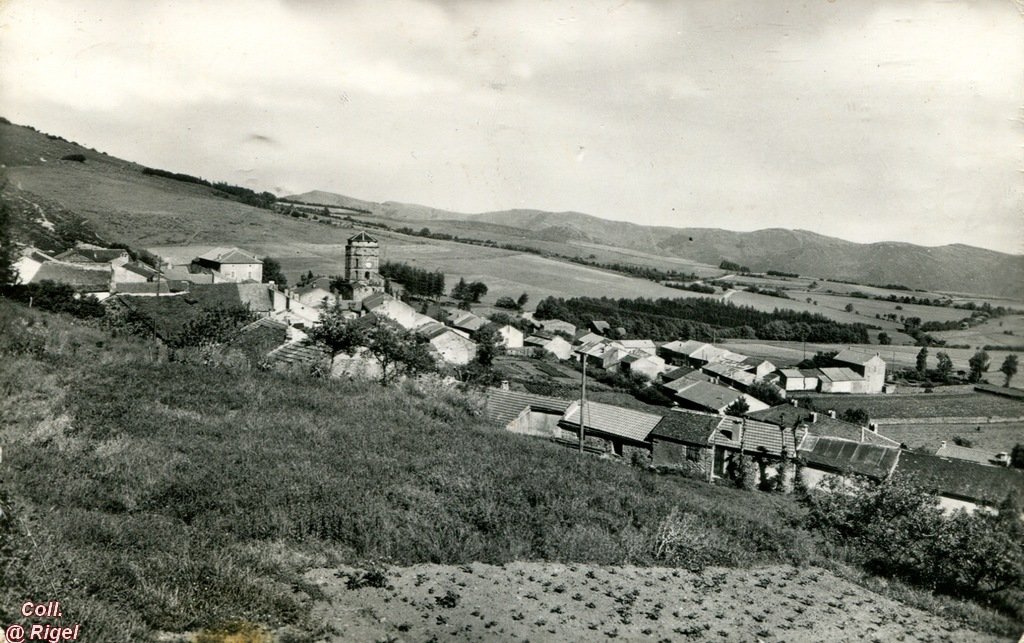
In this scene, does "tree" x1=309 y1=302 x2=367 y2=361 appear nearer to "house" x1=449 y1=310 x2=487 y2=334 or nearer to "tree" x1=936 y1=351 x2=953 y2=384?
"house" x1=449 y1=310 x2=487 y2=334

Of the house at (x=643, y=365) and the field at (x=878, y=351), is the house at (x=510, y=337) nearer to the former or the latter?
the house at (x=643, y=365)

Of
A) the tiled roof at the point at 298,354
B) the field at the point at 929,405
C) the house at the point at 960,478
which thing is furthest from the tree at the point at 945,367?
the tiled roof at the point at 298,354

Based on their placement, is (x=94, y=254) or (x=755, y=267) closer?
(x=94, y=254)

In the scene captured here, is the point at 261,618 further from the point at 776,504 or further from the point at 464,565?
the point at 776,504

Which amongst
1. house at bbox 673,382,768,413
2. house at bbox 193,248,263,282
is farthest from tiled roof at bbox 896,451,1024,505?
house at bbox 193,248,263,282

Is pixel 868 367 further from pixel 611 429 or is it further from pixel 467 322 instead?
pixel 611 429

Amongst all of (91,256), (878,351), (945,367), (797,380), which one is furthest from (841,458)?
(91,256)

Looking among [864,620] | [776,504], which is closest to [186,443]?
[864,620]
